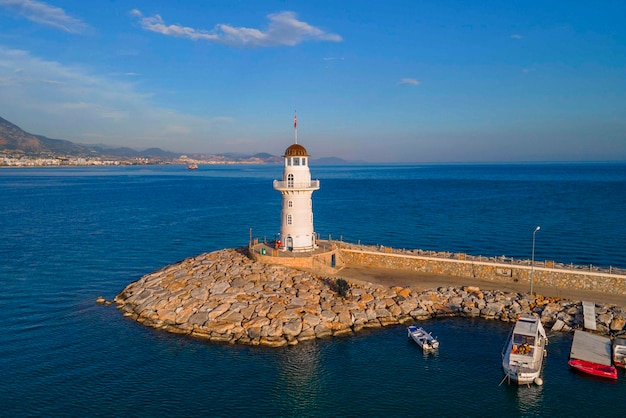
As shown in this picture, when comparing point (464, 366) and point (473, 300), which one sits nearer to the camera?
point (464, 366)

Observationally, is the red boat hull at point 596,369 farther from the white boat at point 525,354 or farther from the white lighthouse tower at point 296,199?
the white lighthouse tower at point 296,199

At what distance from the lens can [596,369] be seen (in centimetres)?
2377

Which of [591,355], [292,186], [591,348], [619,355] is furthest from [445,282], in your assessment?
[292,186]

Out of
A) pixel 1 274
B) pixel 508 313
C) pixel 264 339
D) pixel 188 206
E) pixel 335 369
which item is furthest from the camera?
pixel 188 206

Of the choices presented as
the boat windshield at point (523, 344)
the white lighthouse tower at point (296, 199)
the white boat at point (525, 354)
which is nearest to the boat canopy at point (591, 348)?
the white boat at point (525, 354)

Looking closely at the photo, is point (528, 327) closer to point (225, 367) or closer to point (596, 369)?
point (596, 369)

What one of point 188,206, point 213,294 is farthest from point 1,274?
point 188,206

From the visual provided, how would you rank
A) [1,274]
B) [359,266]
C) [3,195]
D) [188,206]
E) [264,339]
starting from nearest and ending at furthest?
[264,339] → [359,266] → [1,274] → [188,206] → [3,195]

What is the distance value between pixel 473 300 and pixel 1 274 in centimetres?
4202

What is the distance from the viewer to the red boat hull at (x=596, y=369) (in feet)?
77.7

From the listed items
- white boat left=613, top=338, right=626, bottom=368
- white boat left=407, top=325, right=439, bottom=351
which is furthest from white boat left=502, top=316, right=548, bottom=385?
white boat left=407, top=325, right=439, bottom=351

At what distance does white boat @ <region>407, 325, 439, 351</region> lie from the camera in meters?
26.5

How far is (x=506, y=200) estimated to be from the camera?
3981 inches

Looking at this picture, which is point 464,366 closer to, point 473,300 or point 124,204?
point 473,300
